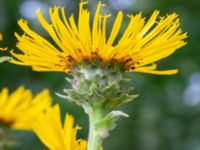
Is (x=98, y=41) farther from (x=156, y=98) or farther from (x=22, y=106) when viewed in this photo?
(x=156, y=98)

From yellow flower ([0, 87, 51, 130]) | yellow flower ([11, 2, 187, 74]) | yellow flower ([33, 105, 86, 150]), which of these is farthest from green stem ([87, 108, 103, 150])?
yellow flower ([0, 87, 51, 130])

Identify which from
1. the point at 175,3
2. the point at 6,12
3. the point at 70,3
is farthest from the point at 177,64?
the point at 6,12

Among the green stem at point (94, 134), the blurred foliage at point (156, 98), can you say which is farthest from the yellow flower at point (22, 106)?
the blurred foliage at point (156, 98)

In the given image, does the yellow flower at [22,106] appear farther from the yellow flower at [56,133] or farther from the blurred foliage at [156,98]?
the blurred foliage at [156,98]

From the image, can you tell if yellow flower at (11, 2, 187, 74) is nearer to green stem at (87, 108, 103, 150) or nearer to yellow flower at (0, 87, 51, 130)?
green stem at (87, 108, 103, 150)

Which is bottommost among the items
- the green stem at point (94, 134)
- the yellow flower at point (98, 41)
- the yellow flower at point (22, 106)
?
the green stem at point (94, 134)

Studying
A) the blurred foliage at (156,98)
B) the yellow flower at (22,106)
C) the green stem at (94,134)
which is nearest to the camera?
the green stem at (94,134)

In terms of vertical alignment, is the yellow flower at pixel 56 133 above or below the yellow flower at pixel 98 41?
below
